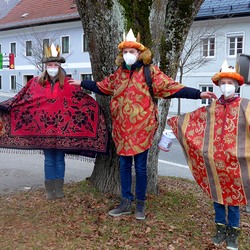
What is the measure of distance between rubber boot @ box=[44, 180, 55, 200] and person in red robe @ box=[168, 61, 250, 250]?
180cm

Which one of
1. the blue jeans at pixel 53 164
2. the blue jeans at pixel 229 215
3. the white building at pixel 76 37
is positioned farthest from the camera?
the white building at pixel 76 37

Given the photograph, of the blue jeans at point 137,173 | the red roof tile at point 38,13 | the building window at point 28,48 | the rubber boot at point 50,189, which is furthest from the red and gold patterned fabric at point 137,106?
the building window at point 28,48

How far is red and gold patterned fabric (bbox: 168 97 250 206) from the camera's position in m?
3.79

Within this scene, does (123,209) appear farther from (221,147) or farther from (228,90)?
(228,90)

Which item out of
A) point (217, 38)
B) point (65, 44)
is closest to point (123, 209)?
point (217, 38)

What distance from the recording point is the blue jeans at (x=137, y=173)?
4.35 m

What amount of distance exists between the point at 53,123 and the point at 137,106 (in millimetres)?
1236

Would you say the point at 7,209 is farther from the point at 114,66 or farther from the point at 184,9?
the point at 184,9

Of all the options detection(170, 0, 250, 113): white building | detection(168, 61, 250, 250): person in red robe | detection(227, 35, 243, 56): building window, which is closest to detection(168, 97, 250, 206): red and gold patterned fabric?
detection(168, 61, 250, 250): person in red robe

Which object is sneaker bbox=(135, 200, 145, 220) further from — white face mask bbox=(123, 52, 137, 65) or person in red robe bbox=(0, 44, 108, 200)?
white face mask bbox=(123, 52, 137, 65)

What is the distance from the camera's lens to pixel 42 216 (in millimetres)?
4641

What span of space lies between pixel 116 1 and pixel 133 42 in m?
0.81

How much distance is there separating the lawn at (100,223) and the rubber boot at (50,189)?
0.27 ft

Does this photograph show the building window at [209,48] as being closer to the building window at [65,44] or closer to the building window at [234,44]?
the building window at [234,44]
